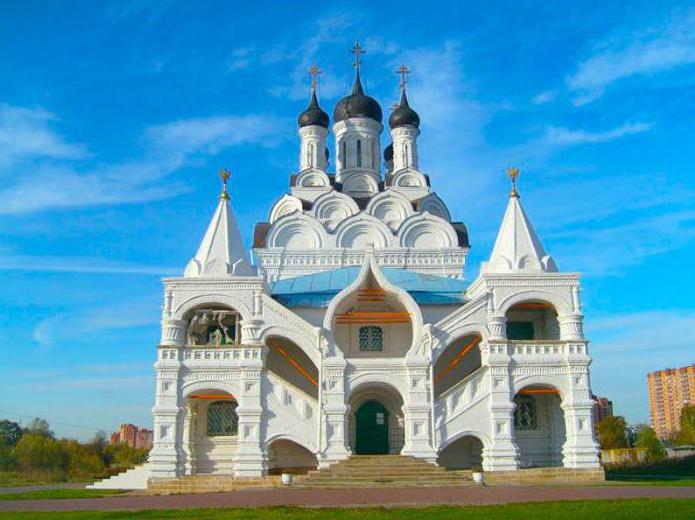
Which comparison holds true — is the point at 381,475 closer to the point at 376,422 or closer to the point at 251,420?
the point at 376,422

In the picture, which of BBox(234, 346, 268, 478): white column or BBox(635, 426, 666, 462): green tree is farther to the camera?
BBox(635, 426, 666, 462): green tree

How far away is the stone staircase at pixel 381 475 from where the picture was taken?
15.0 meters

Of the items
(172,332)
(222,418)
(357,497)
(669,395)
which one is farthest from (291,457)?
A: (669,395)

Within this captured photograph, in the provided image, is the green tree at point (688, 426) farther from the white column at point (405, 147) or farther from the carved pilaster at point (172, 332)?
the carved pilaster at point (172, 332)

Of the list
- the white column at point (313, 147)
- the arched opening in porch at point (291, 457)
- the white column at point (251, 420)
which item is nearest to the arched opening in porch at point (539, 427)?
the arched opening in porch at point (291, 457)

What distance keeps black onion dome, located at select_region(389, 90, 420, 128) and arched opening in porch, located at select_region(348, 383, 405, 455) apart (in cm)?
1323

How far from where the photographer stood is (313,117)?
28188 mm

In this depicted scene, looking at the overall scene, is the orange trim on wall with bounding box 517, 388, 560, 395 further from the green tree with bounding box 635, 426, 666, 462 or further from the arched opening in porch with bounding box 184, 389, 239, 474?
the green tree with bounding box 635, 426, 666, 462

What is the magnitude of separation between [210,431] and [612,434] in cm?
2712

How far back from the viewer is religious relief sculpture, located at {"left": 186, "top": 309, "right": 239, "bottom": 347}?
1884 cm

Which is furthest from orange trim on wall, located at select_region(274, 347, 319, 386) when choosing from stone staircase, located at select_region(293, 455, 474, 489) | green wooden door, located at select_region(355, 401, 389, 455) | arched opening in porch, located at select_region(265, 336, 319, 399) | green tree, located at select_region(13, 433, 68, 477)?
green tree, located at select_region(13, 433, 68, 477)

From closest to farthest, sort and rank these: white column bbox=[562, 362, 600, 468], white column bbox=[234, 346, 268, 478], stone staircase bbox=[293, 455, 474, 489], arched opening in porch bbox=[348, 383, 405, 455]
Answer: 1. stone staircase bbox=[293, 455, 474, 489]
2. white column bbox=[234, 346, 268, 478]
3. white column bbox=[562, 362, 600, 468]
4. arched opening in porch bbox=[348, 383, 405, 455]

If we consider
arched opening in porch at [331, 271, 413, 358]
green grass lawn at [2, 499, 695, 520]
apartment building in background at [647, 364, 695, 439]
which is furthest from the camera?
apartment building in background at [647, 364, 695, 439]

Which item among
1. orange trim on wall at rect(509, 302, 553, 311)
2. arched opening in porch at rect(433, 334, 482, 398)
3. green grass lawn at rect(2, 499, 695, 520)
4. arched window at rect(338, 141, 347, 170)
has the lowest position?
green grass lawn at rect(2, 499, 695, 520)
